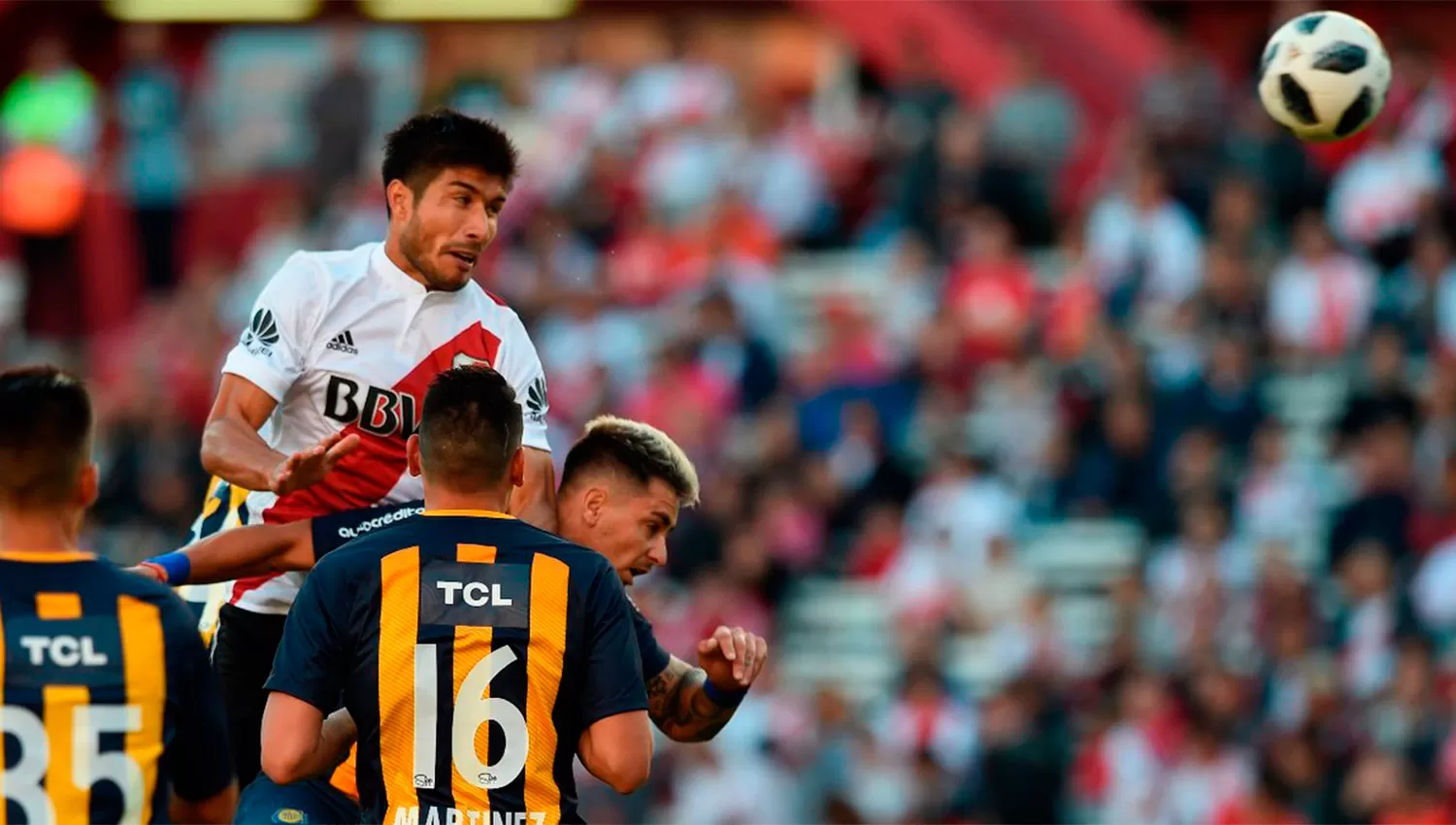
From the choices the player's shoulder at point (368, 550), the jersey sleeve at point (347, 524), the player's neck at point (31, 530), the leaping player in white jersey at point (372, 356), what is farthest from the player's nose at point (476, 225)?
the player's neck at point (31, 530)

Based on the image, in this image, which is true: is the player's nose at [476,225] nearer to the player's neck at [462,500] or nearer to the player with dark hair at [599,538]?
A: the player with dark hair at [599,538]

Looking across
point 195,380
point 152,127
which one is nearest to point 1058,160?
point 195,380

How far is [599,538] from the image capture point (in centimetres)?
726

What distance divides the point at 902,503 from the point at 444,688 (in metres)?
10.9

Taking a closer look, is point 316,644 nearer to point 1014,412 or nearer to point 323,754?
point 323,754

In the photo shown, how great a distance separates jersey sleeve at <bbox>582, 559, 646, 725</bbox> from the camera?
251 inches

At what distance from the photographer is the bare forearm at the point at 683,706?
7344 millimetres

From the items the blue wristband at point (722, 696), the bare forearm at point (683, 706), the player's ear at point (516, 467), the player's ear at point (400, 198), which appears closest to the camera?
the player's ear at point (516, 467)

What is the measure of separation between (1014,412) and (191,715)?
428 inches

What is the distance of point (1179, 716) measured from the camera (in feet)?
49.6

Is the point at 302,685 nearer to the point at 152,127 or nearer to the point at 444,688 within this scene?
the point at 444,688

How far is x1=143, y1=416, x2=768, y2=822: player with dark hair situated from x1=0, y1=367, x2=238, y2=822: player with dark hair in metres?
0.73

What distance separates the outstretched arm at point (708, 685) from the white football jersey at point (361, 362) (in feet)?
2.59

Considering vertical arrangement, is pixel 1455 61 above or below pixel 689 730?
above
